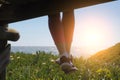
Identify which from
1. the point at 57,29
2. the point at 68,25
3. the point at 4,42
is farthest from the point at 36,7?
the point at 68,25

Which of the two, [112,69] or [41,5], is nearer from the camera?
[41,5]

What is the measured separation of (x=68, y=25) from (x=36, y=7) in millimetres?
1382

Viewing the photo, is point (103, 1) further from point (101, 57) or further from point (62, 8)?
point (101, 57)

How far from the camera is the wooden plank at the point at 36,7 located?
540cm

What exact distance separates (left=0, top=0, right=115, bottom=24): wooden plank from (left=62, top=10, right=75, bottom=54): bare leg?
123 cm

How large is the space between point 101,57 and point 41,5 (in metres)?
11.7

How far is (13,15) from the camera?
18.6 feet

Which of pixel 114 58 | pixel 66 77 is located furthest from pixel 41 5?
pixel 114 58

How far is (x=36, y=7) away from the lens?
5527 millimetres

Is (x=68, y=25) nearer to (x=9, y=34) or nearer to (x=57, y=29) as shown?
(x=57, y=29)

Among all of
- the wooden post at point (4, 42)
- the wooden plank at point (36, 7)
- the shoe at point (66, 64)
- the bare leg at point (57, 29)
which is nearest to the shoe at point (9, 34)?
the wooden post at point (4, 42)

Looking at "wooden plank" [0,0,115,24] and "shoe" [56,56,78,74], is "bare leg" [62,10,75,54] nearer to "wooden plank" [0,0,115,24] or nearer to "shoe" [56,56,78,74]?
"shoe" [56,56,78,74]

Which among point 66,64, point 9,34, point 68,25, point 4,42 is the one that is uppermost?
point 68,25

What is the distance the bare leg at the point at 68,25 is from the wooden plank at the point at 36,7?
123 centimetres
